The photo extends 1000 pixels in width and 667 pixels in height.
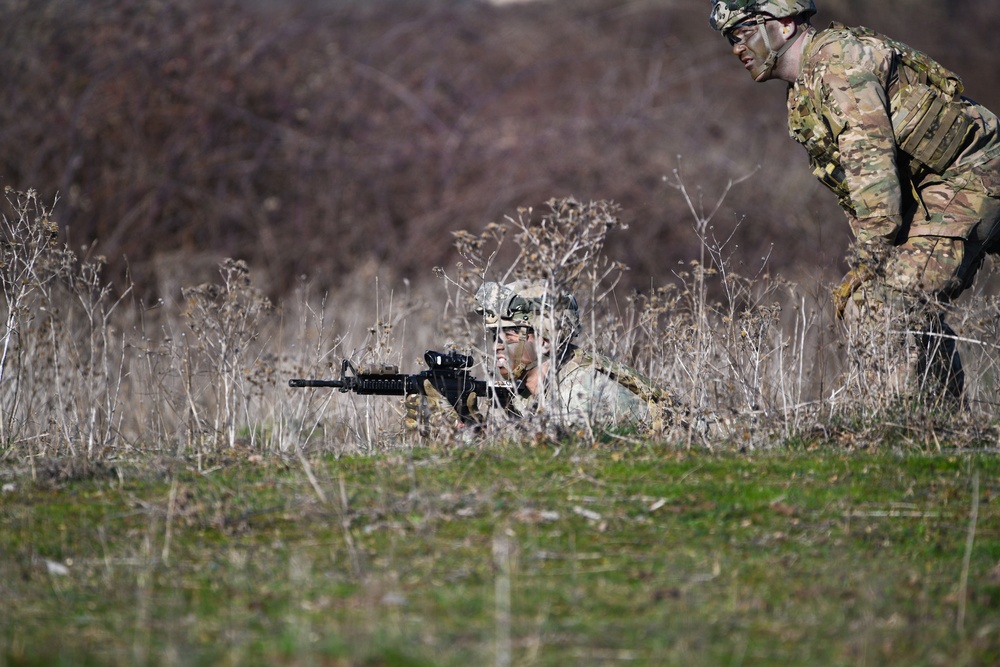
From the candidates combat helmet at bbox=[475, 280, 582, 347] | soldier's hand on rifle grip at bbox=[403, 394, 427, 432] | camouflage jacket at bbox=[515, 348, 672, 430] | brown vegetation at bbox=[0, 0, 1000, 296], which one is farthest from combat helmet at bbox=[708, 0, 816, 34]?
brown vegetation at bbox=[0, 0, 1000, 296]

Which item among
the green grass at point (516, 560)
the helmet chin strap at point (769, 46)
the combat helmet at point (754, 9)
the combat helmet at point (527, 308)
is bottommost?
the green grass at point (516, 560)

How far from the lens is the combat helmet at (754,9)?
17.6 feet

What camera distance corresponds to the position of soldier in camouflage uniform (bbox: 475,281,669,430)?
17.2 feet

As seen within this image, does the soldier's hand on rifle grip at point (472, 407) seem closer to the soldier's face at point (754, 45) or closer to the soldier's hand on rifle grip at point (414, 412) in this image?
the soldier's hand on rifle grip at point (414, 412)

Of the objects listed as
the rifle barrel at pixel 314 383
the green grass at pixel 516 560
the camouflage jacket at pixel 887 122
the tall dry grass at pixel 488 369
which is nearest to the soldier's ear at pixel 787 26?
the camouflage jacket at pixel 887 122

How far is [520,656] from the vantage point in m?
2.86

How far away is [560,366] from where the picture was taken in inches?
211

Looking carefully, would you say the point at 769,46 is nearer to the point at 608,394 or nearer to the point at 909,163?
the point at 909,163

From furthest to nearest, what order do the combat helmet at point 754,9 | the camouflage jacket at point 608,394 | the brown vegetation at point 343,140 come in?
the brown vegetation at point 343,140 < the combat helmet at point 754,9 < the camouflage jacket at point 608,394

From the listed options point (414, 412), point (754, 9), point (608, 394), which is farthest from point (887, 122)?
point (414, 412)

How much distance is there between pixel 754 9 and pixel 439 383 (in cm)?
235

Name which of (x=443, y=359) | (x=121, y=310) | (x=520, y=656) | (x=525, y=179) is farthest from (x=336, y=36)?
(x=520, y=656)

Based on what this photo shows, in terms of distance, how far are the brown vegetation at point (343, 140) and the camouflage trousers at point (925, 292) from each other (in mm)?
9600

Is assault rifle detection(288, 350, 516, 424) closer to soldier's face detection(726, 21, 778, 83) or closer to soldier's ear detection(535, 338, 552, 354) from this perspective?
soldier's ear detection(535, 338, 552, 354)
